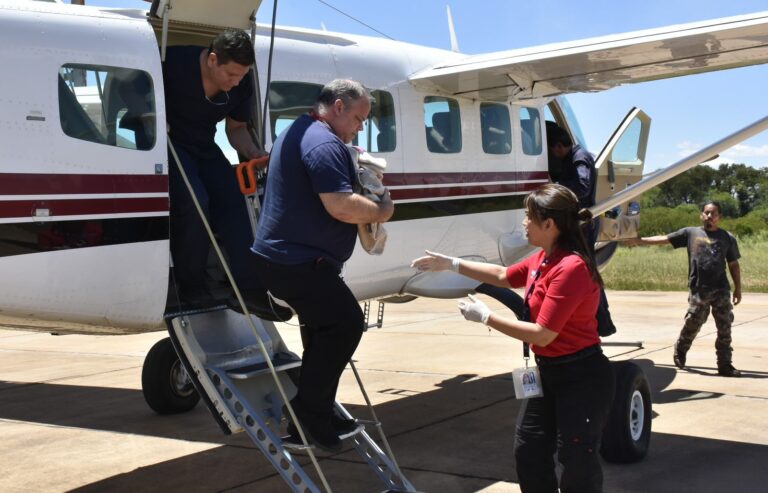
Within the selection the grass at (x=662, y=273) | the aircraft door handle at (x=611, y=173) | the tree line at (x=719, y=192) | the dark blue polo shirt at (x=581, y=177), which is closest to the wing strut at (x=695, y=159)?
the dark blue polo shirt at (x=581, y=177)

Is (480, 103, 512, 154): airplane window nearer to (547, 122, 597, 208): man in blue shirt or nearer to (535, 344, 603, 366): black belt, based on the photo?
(547, 122, 597, 208): man in blue shirt

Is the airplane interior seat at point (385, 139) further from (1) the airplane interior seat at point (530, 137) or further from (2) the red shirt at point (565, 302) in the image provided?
(2) the red shirt at point (565, 302)

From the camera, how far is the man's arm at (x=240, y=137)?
5.95m

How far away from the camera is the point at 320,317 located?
4.60 metres

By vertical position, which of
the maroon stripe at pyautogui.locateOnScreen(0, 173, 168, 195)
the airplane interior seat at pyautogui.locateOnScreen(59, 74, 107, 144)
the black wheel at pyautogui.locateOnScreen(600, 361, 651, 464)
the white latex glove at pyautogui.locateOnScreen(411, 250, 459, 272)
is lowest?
the black wheel at pyautogui.locateOnScreen(600, 361, 651, 464)

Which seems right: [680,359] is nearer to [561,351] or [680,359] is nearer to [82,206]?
[561,351]

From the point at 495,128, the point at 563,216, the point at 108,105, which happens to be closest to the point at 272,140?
the point at 108,105

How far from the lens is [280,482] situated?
20.5 feet

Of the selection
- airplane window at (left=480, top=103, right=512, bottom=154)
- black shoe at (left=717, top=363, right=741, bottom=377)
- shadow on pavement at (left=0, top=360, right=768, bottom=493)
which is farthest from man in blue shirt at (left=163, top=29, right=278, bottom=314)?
black shoe at (left=717, top=363, right=741, bottom=377)

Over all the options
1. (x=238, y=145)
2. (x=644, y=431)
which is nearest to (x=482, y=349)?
(x=644, y=431)

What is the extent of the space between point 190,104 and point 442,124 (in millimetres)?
2938

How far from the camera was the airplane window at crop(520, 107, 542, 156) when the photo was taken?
8.97 metres

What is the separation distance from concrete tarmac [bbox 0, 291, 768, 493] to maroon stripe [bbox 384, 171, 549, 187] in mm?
2089

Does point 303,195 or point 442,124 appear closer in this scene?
point 303,195
